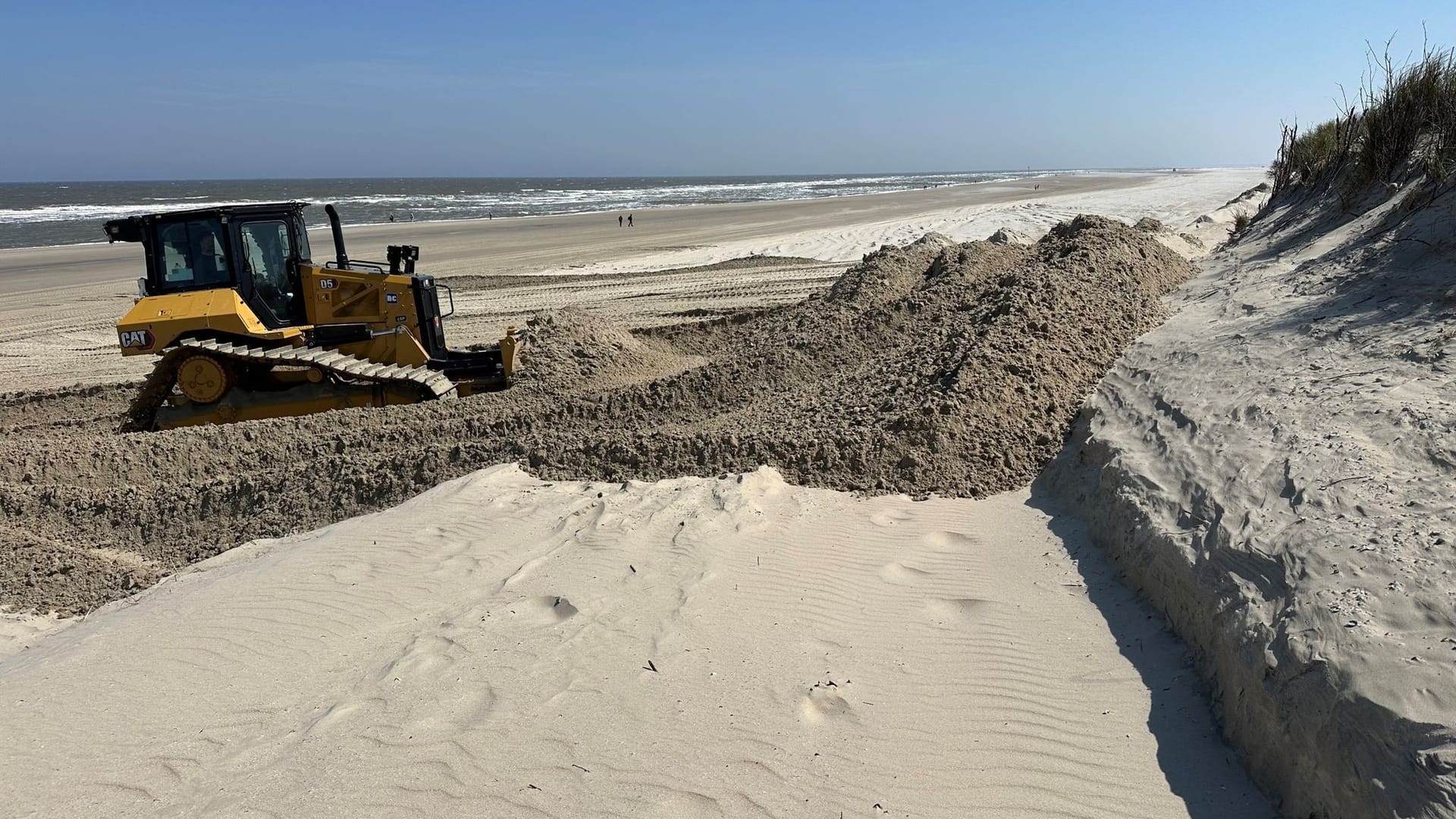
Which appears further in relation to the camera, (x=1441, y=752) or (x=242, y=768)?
(x=242, y=768)

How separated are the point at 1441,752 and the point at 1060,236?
9348 mm

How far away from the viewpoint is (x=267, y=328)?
9242 millimetres

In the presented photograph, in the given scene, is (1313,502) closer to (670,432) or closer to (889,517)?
(889,517)

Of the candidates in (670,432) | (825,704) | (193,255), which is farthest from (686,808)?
(193,255)

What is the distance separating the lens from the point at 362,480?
676 cm

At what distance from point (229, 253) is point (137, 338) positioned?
4.14 feet

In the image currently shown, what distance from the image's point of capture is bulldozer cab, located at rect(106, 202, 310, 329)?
355 inches

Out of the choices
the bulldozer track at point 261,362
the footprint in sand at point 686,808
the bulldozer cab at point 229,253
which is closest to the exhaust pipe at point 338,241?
the bulldozer cab at point 229,253

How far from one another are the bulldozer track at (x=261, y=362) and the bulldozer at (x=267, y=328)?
2 cm

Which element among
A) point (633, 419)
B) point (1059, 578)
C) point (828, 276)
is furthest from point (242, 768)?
point (828, 276)

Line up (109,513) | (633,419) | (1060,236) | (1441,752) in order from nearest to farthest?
(1441,752), (109,513), (633,419), (1060,236)

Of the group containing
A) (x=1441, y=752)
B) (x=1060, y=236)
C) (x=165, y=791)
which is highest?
(x=1060, y=236)

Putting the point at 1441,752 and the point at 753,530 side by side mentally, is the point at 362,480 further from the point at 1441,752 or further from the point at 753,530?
the point at 1441,752

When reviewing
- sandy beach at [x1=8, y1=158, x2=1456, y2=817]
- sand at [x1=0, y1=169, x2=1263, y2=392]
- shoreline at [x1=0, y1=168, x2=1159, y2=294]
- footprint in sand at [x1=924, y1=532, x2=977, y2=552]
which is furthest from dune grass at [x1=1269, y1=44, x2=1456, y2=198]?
shoreline at [x1=0, y1=168, x2=1159, y2=294]
